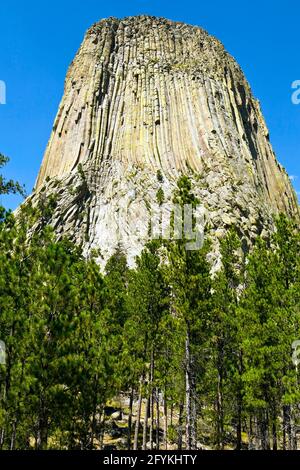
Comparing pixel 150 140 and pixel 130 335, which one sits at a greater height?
pixel 150 140

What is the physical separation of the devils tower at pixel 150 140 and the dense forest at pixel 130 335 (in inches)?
1661

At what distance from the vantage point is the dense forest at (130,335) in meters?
13.8

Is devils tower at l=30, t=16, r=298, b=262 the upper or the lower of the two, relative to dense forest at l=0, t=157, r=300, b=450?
upper

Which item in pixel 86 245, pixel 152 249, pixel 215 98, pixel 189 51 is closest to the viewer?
pixel 152 249

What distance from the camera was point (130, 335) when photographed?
24891mm

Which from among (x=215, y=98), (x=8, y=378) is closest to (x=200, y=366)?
(x=8, y=378)

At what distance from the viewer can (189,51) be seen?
98.8 m

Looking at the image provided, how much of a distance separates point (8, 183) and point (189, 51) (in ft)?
299

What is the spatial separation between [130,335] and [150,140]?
217ft

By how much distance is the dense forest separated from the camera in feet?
45.2

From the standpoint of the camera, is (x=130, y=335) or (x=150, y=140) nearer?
(x=130, y=335)

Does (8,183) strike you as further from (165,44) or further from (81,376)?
(165,44)

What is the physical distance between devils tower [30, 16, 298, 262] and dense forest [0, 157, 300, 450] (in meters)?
42.2

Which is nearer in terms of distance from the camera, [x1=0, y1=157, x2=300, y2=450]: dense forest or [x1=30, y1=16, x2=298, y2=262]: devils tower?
[x1=0, y1=157, x2=300, y2=450]: dense forest
